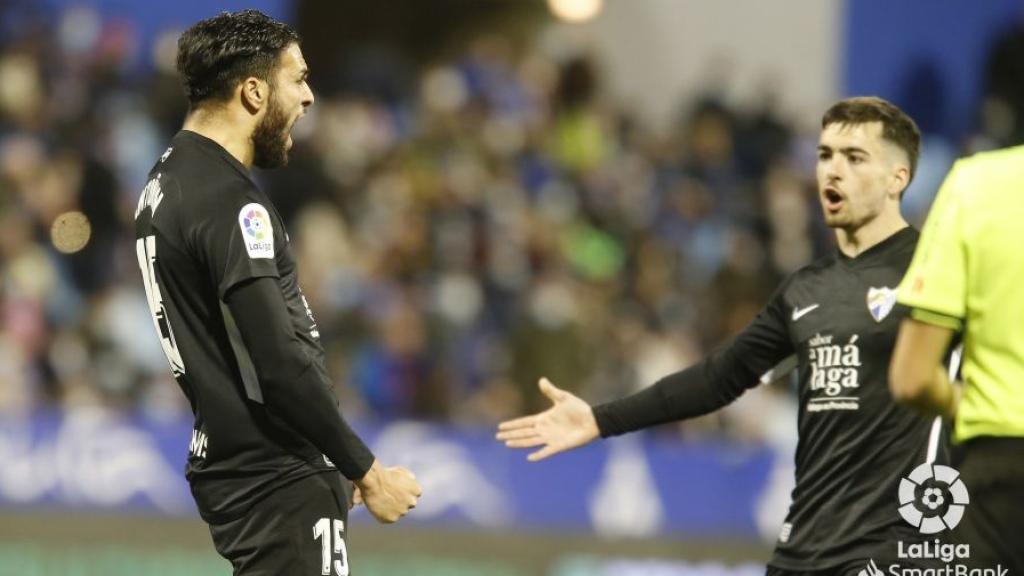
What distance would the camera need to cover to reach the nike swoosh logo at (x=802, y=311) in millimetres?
4945

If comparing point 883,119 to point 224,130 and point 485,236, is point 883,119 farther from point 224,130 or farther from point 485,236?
point 485,236

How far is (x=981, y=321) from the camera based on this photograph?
3.38m

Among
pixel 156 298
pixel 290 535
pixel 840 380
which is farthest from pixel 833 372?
pixel 156 298

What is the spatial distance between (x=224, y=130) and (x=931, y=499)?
2.36 metres

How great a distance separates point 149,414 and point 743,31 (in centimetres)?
794

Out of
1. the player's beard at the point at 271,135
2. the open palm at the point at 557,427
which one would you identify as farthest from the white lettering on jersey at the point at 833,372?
the player's beard at the point at 271,135

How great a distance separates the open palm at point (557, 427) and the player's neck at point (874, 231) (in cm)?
104

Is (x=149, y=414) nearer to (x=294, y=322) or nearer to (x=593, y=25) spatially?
(x=294, y=322)

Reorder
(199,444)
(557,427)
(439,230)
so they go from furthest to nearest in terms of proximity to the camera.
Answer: (439,230)
(557,427)
(199,444)

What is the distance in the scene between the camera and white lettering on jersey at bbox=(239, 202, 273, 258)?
12.8 ft

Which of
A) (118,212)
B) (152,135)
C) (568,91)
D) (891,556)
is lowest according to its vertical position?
(891,556)

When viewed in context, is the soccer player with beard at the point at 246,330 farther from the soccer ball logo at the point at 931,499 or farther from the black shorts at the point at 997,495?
the soccer ball logo at the point at 931,499

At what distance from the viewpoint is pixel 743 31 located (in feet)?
49.4

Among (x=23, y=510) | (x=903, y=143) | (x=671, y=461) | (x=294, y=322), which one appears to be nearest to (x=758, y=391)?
(x=671, y=461)
